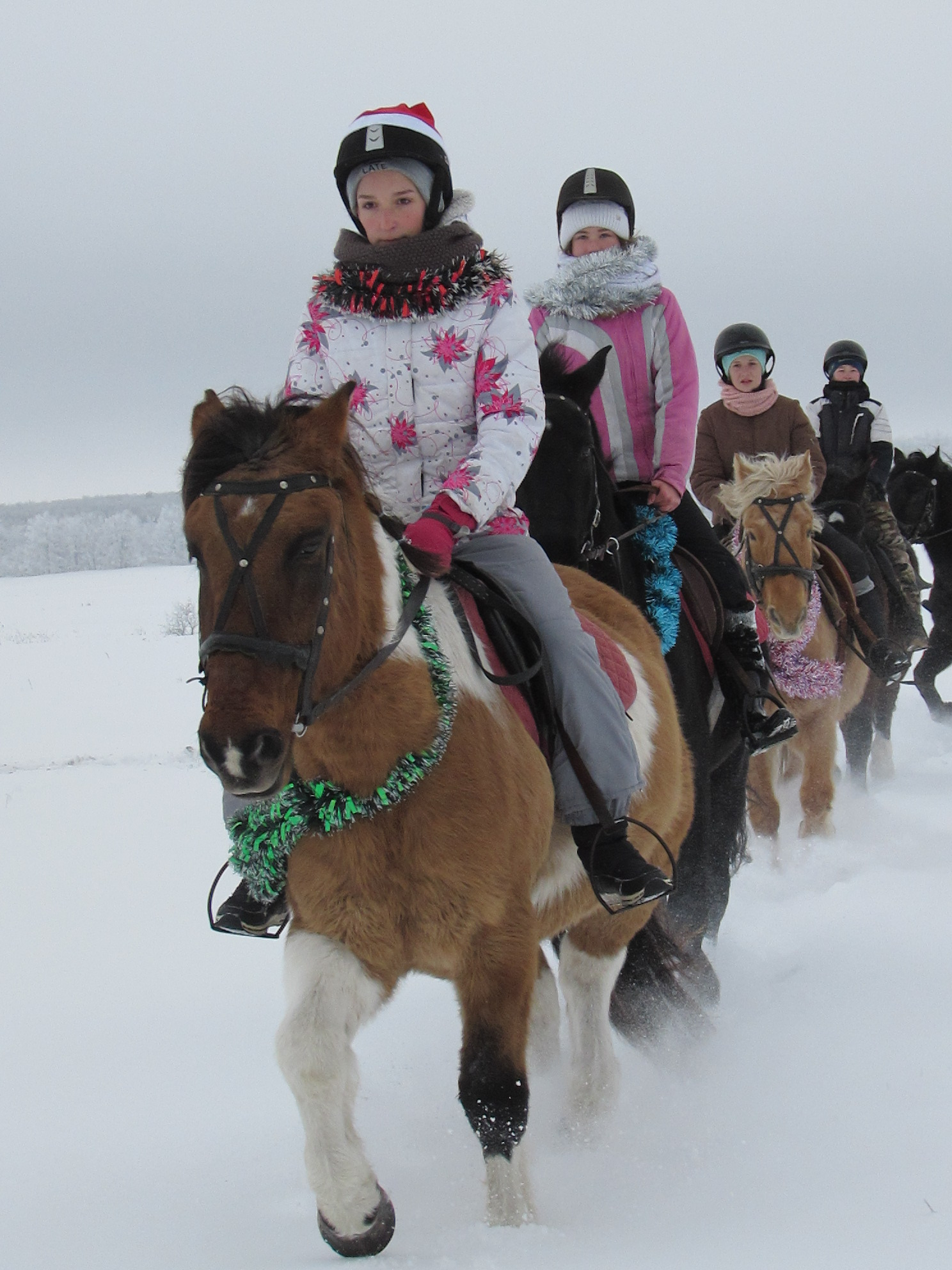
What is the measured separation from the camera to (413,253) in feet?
10.3

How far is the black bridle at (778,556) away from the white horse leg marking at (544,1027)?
374cm

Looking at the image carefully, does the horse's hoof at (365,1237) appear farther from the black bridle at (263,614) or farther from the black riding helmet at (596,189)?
the black riding helmet at (596,189)

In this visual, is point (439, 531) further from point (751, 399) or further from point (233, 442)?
point (751, 399)

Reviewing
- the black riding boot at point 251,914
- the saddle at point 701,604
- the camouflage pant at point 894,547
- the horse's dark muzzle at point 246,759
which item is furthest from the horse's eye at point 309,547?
the camouflage pant at point 894,547

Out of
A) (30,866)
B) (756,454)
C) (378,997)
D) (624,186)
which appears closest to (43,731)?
(30,866)

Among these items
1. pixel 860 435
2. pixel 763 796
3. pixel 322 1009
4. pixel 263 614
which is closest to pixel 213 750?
pixel 263 614

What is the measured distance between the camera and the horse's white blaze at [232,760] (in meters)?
2.21

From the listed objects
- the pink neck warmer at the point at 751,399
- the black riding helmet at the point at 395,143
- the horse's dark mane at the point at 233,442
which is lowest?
the horse's dark mane at the point at 233,442

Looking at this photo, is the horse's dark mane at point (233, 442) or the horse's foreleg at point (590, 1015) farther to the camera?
the horse's foreleg at point (590, 1015)

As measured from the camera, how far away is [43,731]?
37.4 ft

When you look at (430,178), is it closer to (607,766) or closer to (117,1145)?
(607,766)

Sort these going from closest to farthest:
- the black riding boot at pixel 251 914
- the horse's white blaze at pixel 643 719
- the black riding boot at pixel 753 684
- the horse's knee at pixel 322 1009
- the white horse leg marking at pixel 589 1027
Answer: the horse's knee at pixel 322 1009 → the black riding boot at pixel 251 914 → the horse's white blaze at pixel 643 719 → the white horse leg marking at pixel 589 1027 → the black riding boot at pixel 753 684

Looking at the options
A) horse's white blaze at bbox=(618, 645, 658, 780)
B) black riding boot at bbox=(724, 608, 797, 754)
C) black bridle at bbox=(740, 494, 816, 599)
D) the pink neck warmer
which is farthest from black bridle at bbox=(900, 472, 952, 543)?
horse's white blaze at bbox=(618, 645, 658, 780)

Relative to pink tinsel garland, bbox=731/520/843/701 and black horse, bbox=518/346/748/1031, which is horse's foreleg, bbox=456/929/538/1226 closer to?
black horse, bbox=518/346/748/1031
